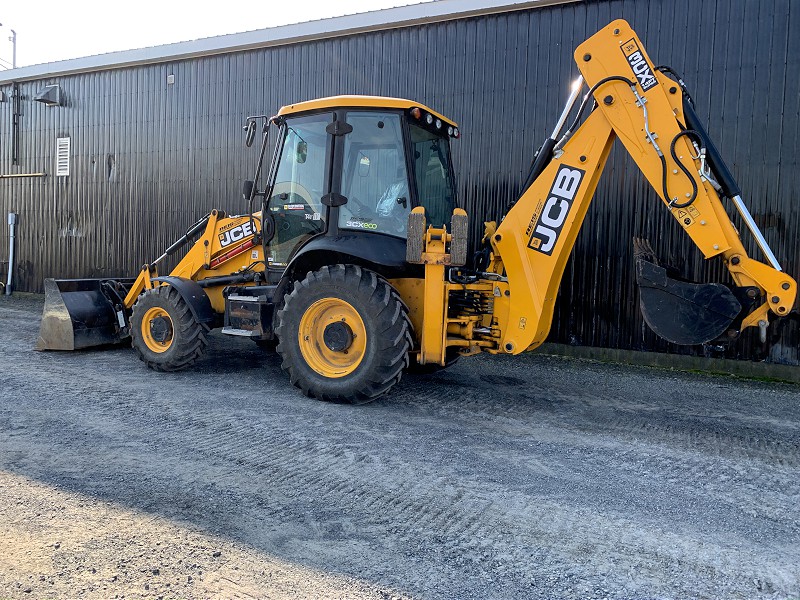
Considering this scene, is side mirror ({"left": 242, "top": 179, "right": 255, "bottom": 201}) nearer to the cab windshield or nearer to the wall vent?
the cab windshield

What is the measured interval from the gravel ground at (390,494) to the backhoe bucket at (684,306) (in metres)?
0.80

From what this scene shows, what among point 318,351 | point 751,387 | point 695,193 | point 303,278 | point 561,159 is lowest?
point 751,387

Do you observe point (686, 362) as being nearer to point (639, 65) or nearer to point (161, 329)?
point (639, 65)

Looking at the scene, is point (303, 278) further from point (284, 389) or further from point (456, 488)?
point (456, 488)

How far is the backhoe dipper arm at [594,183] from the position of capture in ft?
15.2

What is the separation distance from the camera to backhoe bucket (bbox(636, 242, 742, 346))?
4480 millimetres

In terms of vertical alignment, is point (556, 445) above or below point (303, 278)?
below

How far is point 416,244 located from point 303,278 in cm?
138

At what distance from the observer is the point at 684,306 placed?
4594 millimetres

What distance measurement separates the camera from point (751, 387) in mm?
6816

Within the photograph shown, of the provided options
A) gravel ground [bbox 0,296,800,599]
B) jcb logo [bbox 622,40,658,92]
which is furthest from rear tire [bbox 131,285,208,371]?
jcb logo [bbox 622,40,658,92]

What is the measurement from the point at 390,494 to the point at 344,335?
209 centimetres

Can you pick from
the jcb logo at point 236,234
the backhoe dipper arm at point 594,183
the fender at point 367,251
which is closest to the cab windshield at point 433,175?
the fender at point 367,251

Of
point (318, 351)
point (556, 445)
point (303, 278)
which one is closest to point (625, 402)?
point (556, 445)
